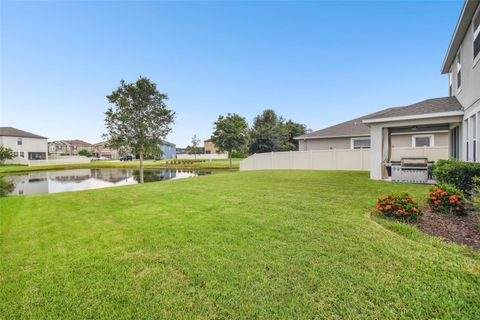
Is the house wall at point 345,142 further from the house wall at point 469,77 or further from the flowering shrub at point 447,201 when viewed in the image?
the flowering shrub at point 447,201

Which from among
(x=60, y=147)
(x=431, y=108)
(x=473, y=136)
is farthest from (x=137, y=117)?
(x=60, y=147)

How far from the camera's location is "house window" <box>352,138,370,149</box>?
18297 mm

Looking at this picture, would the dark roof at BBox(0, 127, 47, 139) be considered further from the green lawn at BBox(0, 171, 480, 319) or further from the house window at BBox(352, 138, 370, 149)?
the house window at BBox(352, 138, 370, 149)

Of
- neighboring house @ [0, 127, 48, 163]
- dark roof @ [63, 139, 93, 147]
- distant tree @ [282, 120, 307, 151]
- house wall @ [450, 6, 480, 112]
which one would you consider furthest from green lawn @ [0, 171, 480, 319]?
dark roof @ [63, 139, 93, 147]

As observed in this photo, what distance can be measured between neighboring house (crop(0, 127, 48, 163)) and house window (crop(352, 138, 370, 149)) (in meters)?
51.0

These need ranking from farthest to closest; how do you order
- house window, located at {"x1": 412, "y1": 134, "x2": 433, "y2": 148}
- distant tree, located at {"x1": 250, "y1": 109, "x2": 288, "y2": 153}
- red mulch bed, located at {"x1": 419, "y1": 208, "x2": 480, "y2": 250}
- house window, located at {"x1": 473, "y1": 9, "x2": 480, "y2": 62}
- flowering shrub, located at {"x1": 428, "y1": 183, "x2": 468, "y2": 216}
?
distant tree, located at {"x1": 250, "y1": 109, "x2": 288, "y2": 153}, house window, located at {"x1": 412, "y1": 134, "x2": 433, "y2": 148}, house window, located at {"x1": 473, "y1": 9, "x2": 480, "y2": 62}, flowering shrub, located at {"x1": 428, "y1": 183, "x2": 468, "y2": 216}, red mulch bed, located at {"x1": 419, "y1": 208, "x2": 480, "y2": 250}

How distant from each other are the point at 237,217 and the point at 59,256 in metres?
3.25

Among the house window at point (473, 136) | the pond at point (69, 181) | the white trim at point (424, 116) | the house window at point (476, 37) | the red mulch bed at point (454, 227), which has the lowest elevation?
the pond at point (69, 181)

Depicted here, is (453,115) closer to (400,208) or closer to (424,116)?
(424,116)

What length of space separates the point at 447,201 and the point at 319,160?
39.6ft

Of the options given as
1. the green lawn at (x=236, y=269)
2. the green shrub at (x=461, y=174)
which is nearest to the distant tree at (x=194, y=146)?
the green lawn at (x=236, y=269)

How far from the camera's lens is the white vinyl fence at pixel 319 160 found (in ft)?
49.9

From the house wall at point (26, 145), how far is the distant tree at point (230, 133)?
37.1 metres

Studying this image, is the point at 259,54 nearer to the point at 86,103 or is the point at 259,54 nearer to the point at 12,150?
the point at 86,103
